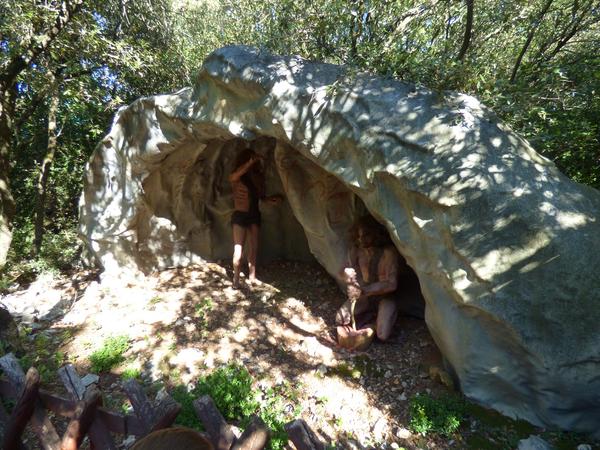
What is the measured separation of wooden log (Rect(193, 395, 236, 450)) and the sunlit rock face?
1.95 metres

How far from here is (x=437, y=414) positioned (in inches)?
120

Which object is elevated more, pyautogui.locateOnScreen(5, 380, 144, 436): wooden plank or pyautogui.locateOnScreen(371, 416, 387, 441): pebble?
pyautogui.locateOnScreen(5, 380, 144, 436): wooden plank

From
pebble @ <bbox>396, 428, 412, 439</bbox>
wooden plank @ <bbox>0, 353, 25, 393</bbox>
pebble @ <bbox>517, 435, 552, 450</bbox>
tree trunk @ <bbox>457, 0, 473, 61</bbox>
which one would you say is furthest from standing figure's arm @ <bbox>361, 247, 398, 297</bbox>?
wooden plank @ <bbox>0, 353, 25, 393</bbox>

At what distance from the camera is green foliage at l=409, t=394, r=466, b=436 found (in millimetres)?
2939

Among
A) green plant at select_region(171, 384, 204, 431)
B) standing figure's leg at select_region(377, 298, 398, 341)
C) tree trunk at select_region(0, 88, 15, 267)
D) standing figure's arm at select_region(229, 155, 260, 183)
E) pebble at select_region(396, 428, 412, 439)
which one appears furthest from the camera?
tree trunk at select_region(0, 88, 15, 267)

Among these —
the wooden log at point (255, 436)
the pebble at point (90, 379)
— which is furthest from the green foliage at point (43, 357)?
the wooden log at point (255, 436)

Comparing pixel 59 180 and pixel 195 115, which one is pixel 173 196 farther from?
pixel 59 180

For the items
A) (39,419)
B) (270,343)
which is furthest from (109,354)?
(270,343)

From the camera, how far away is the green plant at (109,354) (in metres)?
3.77

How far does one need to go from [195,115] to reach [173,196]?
1.79m

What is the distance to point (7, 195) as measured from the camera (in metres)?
6.09

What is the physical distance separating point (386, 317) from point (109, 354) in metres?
2.91

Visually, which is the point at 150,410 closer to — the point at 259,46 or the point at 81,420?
the point at 81,420

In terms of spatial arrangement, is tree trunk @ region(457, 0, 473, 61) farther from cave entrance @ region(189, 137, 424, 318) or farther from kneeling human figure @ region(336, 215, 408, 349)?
kneeling human figure @ region(336, 215, 408, 349)
